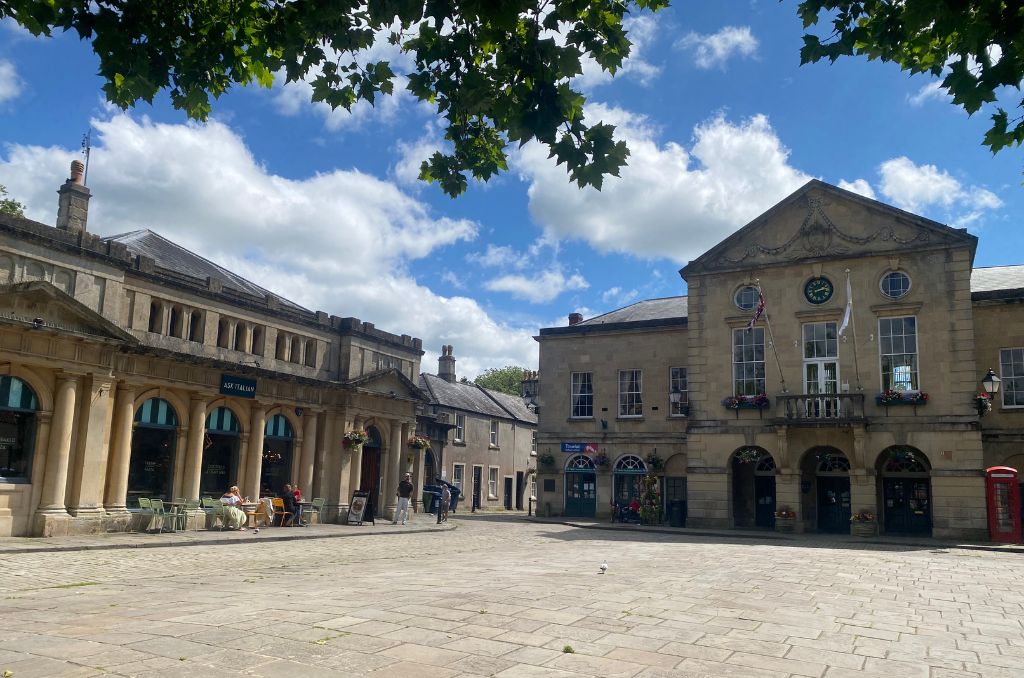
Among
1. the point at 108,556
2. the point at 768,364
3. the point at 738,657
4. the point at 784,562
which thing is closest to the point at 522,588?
Answer: the point at 738,657

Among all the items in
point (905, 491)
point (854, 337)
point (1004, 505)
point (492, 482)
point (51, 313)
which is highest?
point (854, 337)

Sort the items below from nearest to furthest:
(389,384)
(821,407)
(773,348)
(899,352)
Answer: (899,352) → (821,407) → (773,348) → (389,384)

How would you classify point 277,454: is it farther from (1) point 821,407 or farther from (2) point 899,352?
(2) point 899,352

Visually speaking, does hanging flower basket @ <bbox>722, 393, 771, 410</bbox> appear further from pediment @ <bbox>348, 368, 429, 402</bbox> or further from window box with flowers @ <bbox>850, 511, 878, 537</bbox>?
pediment @ <bbox>348, 368, 429, 402</bbox>

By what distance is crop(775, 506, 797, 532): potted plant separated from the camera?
95.9 ft

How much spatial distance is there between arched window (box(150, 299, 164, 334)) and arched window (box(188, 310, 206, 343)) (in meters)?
1.24

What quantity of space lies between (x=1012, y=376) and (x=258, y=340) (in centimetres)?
2610

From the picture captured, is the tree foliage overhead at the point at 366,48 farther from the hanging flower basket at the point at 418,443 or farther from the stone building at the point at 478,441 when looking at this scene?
the stone building at the point at 478,441

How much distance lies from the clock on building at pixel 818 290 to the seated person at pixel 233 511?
21442 millimetres

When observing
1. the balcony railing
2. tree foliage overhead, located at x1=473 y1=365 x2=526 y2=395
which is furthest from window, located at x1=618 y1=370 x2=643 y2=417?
tree foliage overhead, located at x1=473 y1=365 x2=526 y2=395

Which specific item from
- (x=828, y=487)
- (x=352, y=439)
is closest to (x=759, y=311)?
(x=828, y=487)

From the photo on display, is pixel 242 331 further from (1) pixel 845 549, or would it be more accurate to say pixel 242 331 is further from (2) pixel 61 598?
(1) pixel 845 549

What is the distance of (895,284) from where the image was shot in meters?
29.2

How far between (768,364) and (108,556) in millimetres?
23392
